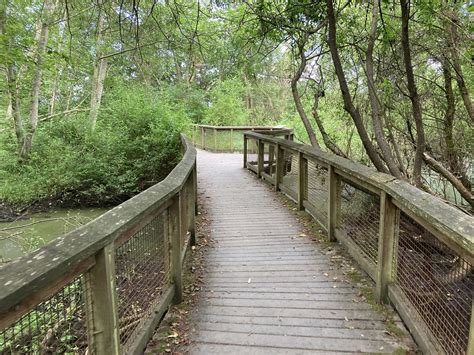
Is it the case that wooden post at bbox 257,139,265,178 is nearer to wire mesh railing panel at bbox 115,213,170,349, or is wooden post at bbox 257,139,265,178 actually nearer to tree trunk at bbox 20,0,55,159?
wire mesh railing panel at bbox 115,213,170,349

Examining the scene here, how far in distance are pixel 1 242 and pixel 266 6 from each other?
7316 mm

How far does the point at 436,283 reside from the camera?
3.07m

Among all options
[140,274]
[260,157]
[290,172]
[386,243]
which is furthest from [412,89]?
[260,157]

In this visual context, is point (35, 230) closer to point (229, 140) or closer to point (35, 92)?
point (35, 92)

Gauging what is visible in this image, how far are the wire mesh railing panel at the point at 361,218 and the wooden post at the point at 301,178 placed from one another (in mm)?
1368

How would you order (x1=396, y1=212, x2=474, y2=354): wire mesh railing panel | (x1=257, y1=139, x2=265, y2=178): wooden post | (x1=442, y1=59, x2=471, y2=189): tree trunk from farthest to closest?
1. (x1=257, y1=139, x2=265, y2=178): wooden post
2. (x1=442, y1=59, x2=471, y2=189): tree trunk
3. (x1=396, y1=212, x2=474, y2=354): wire mesh railing panel

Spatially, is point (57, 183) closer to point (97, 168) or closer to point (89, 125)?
point (97, 168)

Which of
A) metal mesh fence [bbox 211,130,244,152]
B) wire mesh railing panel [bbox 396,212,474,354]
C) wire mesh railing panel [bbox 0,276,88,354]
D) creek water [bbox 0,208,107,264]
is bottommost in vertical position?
creek water [bbox 0,208,107,264]

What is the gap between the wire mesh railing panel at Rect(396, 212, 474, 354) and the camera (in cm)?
223

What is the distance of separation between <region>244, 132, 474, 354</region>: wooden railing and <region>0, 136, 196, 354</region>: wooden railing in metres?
1.64

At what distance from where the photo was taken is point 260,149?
28.4ft

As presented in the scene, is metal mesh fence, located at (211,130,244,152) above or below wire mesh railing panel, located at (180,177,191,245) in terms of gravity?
above

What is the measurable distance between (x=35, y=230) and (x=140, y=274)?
727 centimetres

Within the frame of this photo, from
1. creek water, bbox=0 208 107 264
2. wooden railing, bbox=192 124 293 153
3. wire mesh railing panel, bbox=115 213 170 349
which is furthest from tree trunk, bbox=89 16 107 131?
wire mesh railing panel, bbox=115 213 170 349
